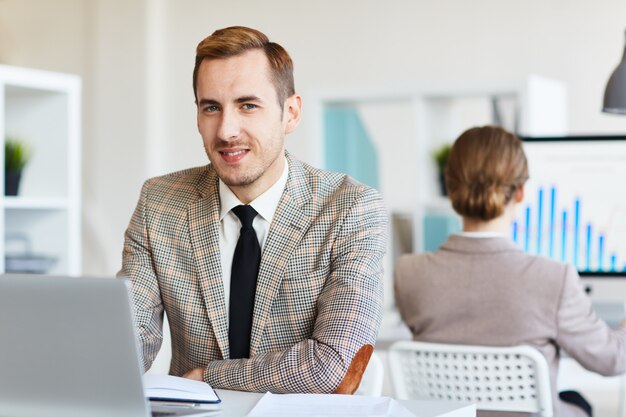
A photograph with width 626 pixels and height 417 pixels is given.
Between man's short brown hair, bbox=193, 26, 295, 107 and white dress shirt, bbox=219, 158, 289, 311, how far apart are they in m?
0.19

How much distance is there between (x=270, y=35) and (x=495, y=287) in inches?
164

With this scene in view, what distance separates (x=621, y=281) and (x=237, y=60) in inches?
69.9

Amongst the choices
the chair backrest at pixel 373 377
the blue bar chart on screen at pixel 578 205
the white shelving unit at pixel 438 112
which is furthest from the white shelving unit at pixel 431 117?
the chair backrest at pixel 373 377

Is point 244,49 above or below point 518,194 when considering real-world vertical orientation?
above

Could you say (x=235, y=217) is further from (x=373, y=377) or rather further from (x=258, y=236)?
(x=373, y=377)

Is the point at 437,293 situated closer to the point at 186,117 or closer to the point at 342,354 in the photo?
the point at 342,354

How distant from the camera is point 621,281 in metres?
3.18

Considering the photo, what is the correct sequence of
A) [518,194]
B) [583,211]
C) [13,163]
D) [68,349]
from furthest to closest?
[13,163] → [583,211] → [518,194] → [68,349]

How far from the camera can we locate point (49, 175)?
3.73 meters

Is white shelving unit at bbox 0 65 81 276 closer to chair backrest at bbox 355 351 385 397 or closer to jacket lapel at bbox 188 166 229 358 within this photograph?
jacket lapel at bbox 188 166 229 358

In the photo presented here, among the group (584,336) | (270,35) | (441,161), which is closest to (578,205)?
(584,336)

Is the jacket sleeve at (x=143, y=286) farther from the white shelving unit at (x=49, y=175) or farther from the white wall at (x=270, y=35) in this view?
the white wall at (x=270, y=35)

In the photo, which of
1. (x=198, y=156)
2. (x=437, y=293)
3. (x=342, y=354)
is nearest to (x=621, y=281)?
(x=437, y=293)

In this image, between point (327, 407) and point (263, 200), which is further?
point (263, 200)
